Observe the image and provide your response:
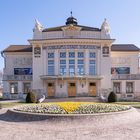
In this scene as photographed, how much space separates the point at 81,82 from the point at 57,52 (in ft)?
20.8

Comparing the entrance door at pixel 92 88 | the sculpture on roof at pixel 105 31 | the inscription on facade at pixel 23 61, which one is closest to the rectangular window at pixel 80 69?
the entrance door at pixel 92 88

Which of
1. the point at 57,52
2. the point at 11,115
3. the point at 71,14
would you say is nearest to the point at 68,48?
the point at 57,52

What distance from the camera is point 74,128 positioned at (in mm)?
16562

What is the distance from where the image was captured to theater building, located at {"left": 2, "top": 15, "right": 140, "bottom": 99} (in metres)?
45.7

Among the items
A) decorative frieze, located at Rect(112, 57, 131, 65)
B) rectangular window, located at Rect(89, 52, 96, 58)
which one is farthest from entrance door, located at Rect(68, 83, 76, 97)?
decorative frieze, located at Rect(112, 57, 131, 65)

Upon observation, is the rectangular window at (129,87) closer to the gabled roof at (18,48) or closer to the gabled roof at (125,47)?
the gabled roof at (125,47)

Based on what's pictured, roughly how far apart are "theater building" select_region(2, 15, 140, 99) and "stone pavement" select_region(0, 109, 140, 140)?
25502 millimetres

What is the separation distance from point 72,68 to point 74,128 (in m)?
29.5

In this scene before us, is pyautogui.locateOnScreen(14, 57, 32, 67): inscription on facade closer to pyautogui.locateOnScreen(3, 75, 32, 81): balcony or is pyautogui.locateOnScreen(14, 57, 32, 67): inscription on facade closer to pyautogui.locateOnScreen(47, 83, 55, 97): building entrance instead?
pyautogui.locateOnScreen(3, 75, 32, 81): balcony

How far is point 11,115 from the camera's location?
20.6m

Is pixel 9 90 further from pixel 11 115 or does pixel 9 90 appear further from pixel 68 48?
pixel 11 115

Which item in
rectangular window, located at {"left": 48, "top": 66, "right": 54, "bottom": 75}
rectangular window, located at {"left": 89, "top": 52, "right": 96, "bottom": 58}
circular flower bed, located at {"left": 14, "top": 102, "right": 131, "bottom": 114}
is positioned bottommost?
circular flower bed, located at {"left": 14, "top": 102, "right": 131, "bottom": 114}

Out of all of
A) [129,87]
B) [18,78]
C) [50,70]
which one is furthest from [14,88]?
[129,87]

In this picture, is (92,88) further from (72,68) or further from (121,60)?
(121,60)
